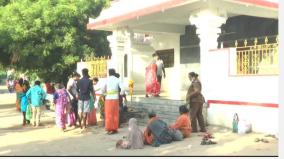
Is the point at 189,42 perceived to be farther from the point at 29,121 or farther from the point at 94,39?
the point at 29,121

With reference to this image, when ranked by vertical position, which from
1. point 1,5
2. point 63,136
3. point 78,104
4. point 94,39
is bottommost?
point 63,136

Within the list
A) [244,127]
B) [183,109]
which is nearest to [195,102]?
[183,109]

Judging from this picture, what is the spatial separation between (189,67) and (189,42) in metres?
1.02

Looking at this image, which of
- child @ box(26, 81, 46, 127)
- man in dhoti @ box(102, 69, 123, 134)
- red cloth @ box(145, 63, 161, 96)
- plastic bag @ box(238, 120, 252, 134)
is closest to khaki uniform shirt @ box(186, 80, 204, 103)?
plastic bag @ box(238, 120, 252, 134)

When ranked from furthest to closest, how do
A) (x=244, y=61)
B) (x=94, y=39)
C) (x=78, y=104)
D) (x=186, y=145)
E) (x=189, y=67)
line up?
(x=94, y=39) < (x=189, y=67) < (x=78, y=104) < (x=244, y=61) < (x=186, y=145)

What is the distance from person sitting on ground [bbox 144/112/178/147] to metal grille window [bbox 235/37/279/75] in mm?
2941

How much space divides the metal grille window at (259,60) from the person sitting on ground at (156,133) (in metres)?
2.94

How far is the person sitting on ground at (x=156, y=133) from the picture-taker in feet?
29.1

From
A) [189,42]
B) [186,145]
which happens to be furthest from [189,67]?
[186,145]

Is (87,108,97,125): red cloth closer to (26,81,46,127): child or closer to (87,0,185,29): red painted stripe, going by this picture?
(26,81,46,127): child

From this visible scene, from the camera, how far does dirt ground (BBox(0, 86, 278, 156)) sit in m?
8.12

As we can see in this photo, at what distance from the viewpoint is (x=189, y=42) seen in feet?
55.3

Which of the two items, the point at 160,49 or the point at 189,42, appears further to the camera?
the point at 160,49

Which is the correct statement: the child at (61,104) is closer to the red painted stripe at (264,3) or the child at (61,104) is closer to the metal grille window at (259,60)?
the metal grille window at (259,60)
